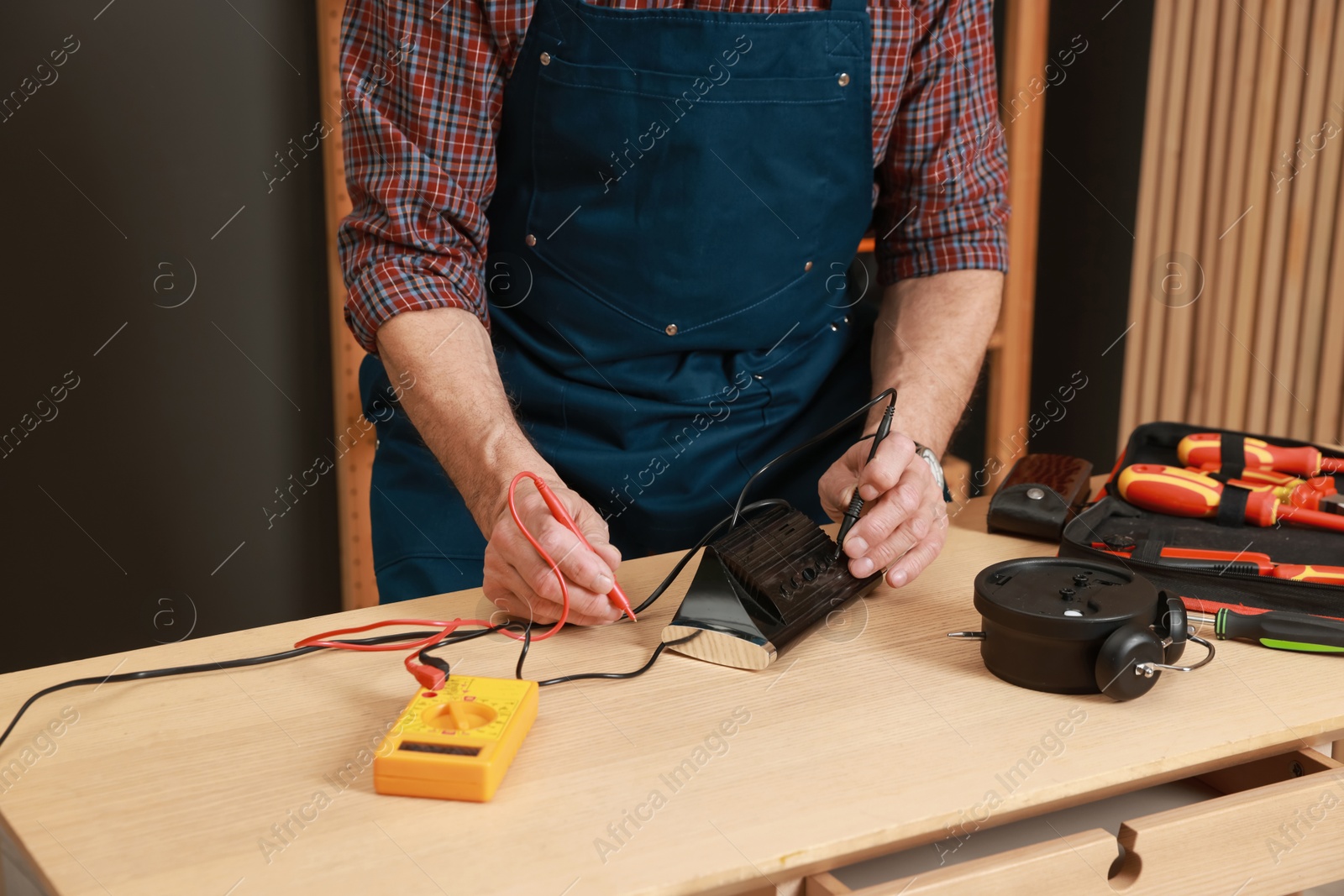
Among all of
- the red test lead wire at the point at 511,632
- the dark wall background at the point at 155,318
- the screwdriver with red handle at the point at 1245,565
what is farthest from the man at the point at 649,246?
the dark wall background at the point at 155,318

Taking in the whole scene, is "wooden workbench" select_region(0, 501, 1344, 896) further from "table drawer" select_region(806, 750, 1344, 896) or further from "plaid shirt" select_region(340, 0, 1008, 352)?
"plaid shirt" select_region(340, 0, 1008, 352)

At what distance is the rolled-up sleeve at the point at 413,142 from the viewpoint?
1.16 meters

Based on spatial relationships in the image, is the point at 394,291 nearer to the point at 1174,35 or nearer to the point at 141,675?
the point at 141,675

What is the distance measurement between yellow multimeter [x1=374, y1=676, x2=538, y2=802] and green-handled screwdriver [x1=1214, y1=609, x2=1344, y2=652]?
56cm

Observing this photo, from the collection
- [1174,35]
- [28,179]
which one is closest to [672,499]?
[28,179]

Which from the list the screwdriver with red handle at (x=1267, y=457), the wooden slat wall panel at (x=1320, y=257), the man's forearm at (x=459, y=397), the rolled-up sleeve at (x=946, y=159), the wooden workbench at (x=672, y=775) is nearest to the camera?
the wooden workbench at (x=672, y=775)

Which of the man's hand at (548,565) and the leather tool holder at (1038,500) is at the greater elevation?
the man's hand at (548,565)

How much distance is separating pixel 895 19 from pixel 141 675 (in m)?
1.01

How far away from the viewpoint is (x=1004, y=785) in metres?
0.68

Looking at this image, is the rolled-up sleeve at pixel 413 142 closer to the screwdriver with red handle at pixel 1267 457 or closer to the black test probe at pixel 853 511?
the black test probe at pixel 853 511

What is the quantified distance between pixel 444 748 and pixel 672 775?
0.14m

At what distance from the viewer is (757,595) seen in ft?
2.88

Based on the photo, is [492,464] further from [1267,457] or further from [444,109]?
[1267,457]

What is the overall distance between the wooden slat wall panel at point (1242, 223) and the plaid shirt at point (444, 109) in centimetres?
109
